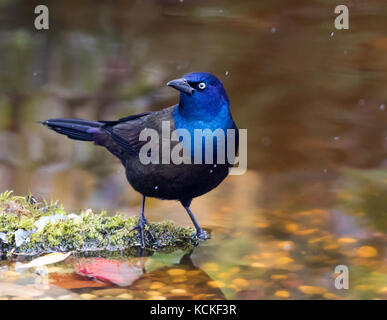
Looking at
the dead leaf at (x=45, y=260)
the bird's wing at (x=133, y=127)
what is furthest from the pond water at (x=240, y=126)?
the bird's wing at (x=133, y=127)

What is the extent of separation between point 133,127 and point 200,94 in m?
0.73

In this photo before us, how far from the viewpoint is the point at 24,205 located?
159 inches

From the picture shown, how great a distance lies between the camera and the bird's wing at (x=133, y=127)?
3834mm

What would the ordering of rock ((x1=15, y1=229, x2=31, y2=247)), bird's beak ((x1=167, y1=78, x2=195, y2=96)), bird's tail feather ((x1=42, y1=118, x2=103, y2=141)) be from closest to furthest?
bird's beak ((x1=167, y1=78, x2=195, y2=96))
rock ((x1=15, y1=229, x2=31, y2=247))
bird's tail feather ((x1=42, y1=118, x2=103, y2=141))

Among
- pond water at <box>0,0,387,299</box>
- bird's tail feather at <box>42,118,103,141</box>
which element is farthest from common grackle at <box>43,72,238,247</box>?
pond water at <box>0,0,387,299</box>

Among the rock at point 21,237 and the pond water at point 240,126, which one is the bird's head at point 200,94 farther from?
the rock at point 21,237

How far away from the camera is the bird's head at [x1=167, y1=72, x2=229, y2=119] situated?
11.3 ft

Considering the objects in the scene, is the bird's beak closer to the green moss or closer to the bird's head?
the bird's head

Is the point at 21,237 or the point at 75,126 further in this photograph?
the point at 75,126

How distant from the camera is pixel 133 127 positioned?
4.04 m

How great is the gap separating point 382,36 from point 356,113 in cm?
226

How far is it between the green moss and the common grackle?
0.09m

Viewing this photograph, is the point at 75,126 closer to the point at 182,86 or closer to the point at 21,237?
the point at 21,237

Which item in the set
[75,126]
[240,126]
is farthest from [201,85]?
[240,126]
